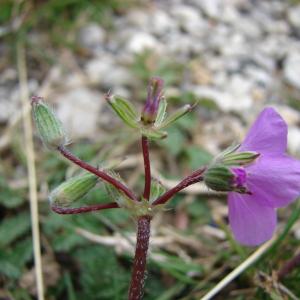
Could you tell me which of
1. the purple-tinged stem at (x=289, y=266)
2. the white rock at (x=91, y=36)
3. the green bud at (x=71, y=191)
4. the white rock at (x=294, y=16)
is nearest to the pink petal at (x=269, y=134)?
the green bud at (x=71, y=191)

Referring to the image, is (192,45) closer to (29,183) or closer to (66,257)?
(29,183)

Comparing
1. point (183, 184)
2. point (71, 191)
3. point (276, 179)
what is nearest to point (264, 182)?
point (276, 179)

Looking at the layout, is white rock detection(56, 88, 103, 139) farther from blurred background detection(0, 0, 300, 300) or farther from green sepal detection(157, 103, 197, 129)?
green sepal detection(157, 103, 197, 129)

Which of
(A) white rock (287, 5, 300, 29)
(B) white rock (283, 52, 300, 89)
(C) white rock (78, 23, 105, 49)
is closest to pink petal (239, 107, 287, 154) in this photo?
(B) white rock (283, 52, 300, 89)

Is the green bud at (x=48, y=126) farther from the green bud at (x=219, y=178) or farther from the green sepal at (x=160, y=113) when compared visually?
the green bud at (x=219, y=178)

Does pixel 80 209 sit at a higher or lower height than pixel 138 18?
lower

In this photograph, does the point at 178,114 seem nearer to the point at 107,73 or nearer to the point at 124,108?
the point at 124,108

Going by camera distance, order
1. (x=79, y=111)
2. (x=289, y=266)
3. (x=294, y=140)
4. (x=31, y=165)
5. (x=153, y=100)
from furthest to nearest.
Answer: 1. (x=79, y=111)
2. (x=294, y=140)
3. (x=31, y=165)
4. (x=289, y=266)
5. (x=153, y=100)

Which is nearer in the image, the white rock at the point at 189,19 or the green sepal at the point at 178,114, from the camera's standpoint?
the green sepal at the point at 178,114
